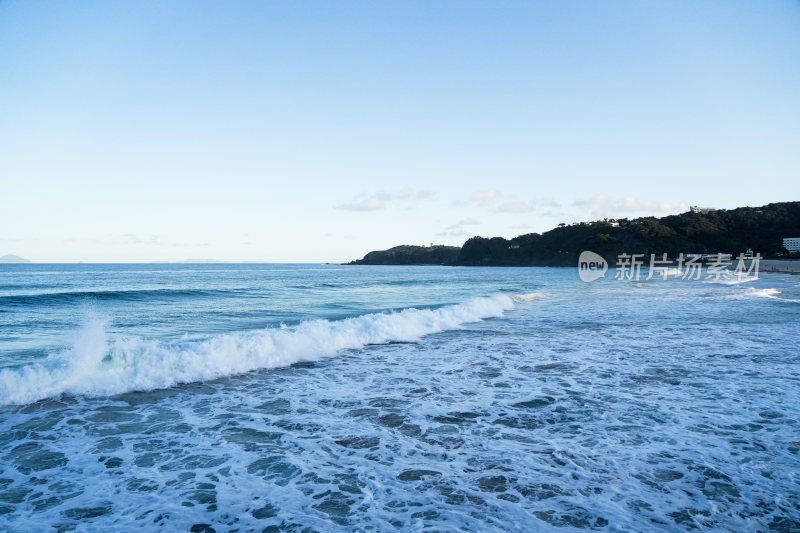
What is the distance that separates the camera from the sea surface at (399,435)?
3.70 meters

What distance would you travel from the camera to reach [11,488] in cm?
417

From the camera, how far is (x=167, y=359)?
352 inches

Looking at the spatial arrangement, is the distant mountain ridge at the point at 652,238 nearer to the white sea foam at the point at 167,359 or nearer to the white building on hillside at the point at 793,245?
the white building on hillside at the point at 793,245

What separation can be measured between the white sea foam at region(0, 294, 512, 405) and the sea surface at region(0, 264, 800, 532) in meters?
0.05

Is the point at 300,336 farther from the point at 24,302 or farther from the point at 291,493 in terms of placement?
the point at 24,302

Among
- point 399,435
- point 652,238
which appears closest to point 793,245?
point 652,238

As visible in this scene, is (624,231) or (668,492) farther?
(624,231)

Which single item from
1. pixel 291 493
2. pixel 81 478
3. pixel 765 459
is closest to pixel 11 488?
pixel 81 478

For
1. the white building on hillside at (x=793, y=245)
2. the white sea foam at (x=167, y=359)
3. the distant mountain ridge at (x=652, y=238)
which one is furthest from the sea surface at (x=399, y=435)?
the distant mountain ridge at (x=652, y=238)

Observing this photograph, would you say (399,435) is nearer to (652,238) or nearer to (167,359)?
(167,359)

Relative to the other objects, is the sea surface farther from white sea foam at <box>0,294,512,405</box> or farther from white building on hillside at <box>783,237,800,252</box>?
white building on hillside at <box>783,237,800,252</box>

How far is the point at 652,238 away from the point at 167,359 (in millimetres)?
120961

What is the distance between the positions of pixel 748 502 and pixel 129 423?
743 centimetres

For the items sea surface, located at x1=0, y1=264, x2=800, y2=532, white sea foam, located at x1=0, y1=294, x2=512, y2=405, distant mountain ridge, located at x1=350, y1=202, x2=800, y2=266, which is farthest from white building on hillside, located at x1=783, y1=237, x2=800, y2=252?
white sea foam, located at x1=0, y1=294, x2=512, y2=405
